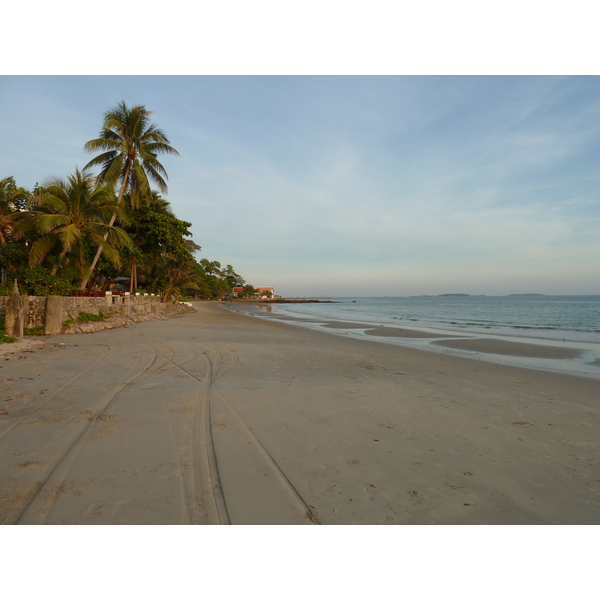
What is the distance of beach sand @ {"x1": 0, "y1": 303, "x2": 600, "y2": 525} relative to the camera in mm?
2602

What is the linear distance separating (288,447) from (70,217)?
57.9 ft

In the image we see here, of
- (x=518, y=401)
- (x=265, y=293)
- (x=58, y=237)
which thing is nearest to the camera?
(x=518, y=401)

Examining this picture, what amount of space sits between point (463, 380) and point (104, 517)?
21.4 ft

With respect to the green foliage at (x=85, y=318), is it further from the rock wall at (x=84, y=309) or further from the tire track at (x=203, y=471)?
the tire track at (x=203, y=471)

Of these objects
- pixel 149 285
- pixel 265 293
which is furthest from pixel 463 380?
pixel 265 293

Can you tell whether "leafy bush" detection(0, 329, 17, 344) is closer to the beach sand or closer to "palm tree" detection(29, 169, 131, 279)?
the beach sand

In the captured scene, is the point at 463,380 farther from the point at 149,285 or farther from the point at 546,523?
the point at 149,285

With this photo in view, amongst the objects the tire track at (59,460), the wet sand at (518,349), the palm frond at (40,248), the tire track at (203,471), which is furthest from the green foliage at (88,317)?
the wet sand at (518,349)

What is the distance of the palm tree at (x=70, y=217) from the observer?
1553 centimetres

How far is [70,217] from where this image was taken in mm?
16797

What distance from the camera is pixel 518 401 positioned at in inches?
225

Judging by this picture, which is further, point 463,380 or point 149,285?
point 149,285

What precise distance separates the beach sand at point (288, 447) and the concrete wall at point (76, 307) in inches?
209

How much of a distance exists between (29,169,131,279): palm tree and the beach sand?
10547 mm
